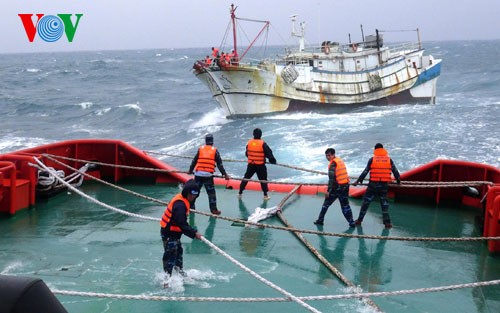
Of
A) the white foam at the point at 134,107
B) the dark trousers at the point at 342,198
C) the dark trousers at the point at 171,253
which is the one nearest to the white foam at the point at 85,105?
the white foam at the point at 134,107

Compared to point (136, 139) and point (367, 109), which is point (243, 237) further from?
point (367, 109)

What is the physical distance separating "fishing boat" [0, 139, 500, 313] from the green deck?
0.07 feet

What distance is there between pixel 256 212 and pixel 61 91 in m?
54.3

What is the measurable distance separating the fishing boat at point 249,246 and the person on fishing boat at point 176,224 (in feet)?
0.87

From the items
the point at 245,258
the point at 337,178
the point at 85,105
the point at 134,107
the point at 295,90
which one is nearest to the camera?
the point at 245,258

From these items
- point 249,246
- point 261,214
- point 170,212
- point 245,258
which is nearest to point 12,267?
point 170,212

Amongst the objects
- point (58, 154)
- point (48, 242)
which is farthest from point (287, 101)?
point (48, 242)

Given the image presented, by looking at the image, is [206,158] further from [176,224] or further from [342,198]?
[176,224]

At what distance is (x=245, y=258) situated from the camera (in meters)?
7.32

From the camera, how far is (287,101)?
34750 millimetres

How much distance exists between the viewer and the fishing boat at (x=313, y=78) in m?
33.5

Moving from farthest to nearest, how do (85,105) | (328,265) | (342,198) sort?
1. (85,105)
2. (342,198)
3. (328,265)

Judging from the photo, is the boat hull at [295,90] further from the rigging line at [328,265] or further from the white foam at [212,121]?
the rigging line at [328,265]

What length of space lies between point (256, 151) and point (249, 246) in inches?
94.4
